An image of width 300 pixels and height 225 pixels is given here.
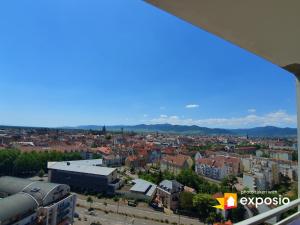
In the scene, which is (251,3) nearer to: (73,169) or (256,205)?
(256,205)

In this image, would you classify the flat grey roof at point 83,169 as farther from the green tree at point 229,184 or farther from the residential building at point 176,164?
the green tree at point 229,184

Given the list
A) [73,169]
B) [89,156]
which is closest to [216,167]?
[73,169]

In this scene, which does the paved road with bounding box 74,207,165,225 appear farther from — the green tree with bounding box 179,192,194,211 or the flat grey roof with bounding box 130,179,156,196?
the flat grey roof with bounding box 130,179,156,196

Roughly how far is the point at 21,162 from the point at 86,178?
4703 millimetres

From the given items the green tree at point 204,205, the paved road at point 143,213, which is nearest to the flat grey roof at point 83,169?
the paved road at point 143,213

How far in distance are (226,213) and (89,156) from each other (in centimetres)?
1336

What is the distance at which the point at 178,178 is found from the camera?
1230 centimetres

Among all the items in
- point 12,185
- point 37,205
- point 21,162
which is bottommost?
point 37,205

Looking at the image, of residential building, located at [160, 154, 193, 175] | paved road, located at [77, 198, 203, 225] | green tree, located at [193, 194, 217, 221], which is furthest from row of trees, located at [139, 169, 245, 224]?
residential building, located at [160, 154, 193, 175]

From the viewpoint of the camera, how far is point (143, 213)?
966cm

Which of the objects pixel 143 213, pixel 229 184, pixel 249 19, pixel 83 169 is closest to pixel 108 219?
pixel 143 213

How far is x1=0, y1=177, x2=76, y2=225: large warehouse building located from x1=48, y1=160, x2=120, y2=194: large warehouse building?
10.0ft

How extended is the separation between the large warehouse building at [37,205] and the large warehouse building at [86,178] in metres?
3.06

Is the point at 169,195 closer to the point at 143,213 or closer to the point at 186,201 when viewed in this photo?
the point at 186,201
